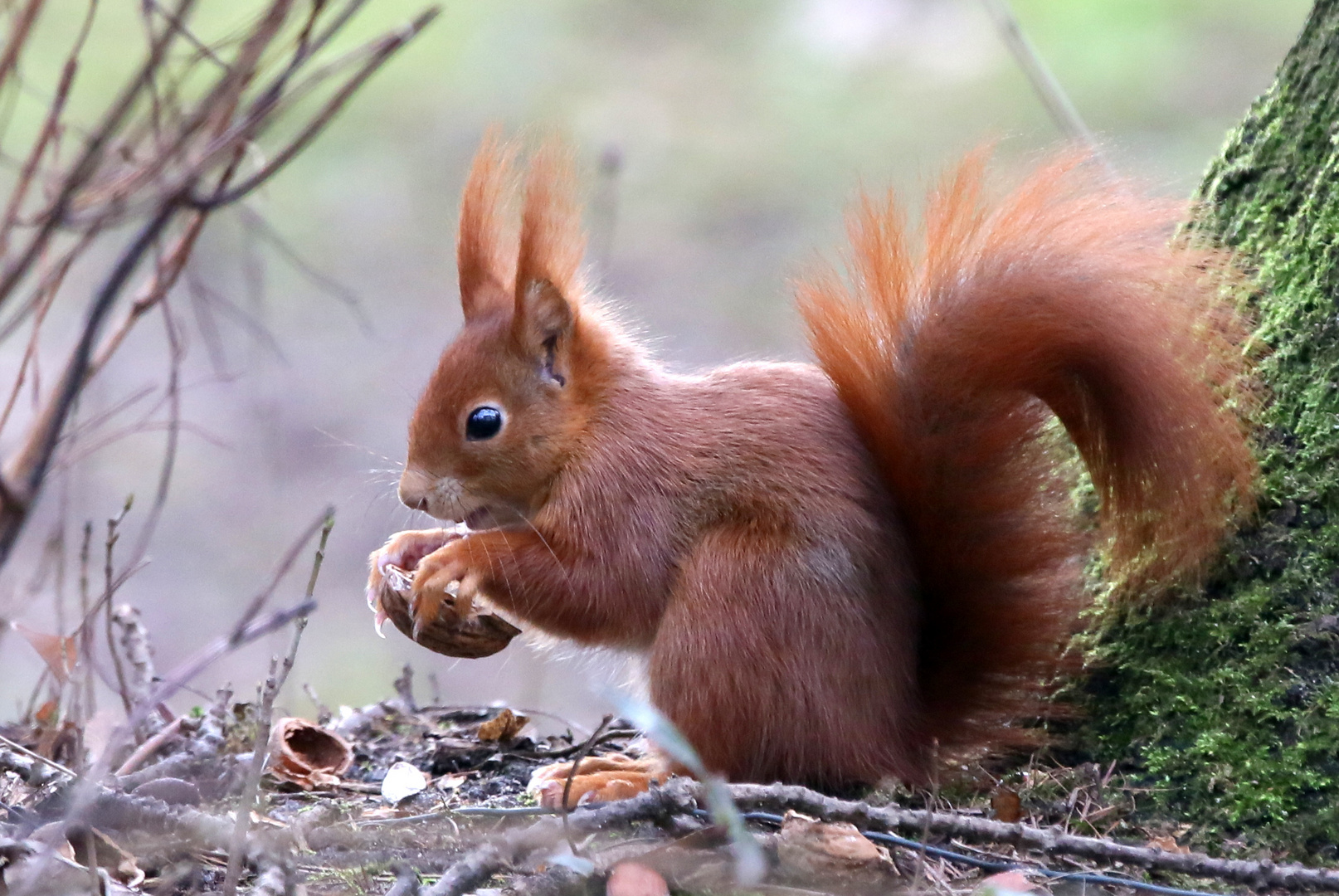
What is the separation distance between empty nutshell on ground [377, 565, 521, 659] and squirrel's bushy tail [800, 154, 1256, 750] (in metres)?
0.61

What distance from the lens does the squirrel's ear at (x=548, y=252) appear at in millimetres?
1994

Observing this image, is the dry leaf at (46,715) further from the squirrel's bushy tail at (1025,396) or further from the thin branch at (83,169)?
the squirrel's bushy tail at (1025,396)

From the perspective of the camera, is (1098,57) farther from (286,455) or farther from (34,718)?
(34,718)

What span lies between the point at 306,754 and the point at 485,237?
853mm

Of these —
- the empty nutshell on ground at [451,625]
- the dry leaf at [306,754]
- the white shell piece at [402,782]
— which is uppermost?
the empty nutshell on ground at [451,625]

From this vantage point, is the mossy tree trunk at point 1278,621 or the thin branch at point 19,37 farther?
the mossy tree trunk at point 1278,621

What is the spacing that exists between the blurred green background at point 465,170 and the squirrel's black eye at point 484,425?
5.95ft

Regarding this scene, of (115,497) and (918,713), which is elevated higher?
(115,497)


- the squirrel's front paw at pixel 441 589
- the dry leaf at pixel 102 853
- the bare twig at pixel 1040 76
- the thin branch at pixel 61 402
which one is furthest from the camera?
the bare twig at pixel 1040 76

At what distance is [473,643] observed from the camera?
1968 mm

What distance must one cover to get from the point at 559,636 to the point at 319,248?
13.3ft

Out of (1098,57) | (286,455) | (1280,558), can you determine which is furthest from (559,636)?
(1098,57)

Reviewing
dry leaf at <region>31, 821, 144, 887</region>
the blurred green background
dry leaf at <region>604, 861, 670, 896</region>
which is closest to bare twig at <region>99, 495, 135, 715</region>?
dry leaf at <region>31, 821, 144, 887</region>

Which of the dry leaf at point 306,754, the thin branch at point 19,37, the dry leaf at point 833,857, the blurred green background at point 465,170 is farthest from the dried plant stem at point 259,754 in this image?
the blurred green background at point 465,170
